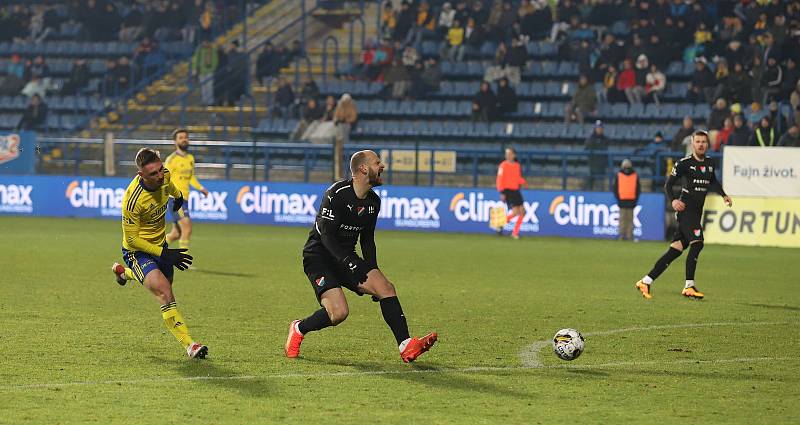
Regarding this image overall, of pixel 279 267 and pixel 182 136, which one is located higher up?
pixel 182 136

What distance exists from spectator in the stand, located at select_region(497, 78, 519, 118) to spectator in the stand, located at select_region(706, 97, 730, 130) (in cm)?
560

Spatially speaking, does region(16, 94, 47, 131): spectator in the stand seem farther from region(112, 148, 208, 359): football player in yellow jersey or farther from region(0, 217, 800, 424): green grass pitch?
region(112, 148, 208, 359): football player in yellow jersey

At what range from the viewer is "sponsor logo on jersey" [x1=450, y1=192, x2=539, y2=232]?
27.7 metres

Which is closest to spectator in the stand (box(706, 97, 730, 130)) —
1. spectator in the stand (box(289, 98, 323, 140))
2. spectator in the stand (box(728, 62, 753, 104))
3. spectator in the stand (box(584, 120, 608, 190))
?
spectator in the stand (box(728, 62, 753, 104))

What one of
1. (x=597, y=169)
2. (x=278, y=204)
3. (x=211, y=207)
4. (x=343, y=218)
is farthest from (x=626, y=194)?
(x=343, y=218)

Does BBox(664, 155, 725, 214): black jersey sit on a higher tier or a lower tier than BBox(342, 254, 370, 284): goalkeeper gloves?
higher

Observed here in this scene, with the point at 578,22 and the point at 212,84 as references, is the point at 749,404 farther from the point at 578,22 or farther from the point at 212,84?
the point at 212,84

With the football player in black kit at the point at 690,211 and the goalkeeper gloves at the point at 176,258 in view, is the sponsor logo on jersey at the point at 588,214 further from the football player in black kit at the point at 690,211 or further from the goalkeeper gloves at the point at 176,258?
the goalkeeper gloves at the point at 176,258

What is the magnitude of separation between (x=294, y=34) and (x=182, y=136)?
2091 cm

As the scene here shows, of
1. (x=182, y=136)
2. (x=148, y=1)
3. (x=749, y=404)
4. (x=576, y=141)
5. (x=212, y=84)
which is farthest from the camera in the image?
(x=148, y=1)

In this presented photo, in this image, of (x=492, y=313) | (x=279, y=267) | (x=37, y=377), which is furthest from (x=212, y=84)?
(x=37, y=377)

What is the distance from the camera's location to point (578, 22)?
3378cm

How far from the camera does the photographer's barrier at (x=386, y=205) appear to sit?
88.8ft

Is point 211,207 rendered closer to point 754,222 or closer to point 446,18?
point 446,18
